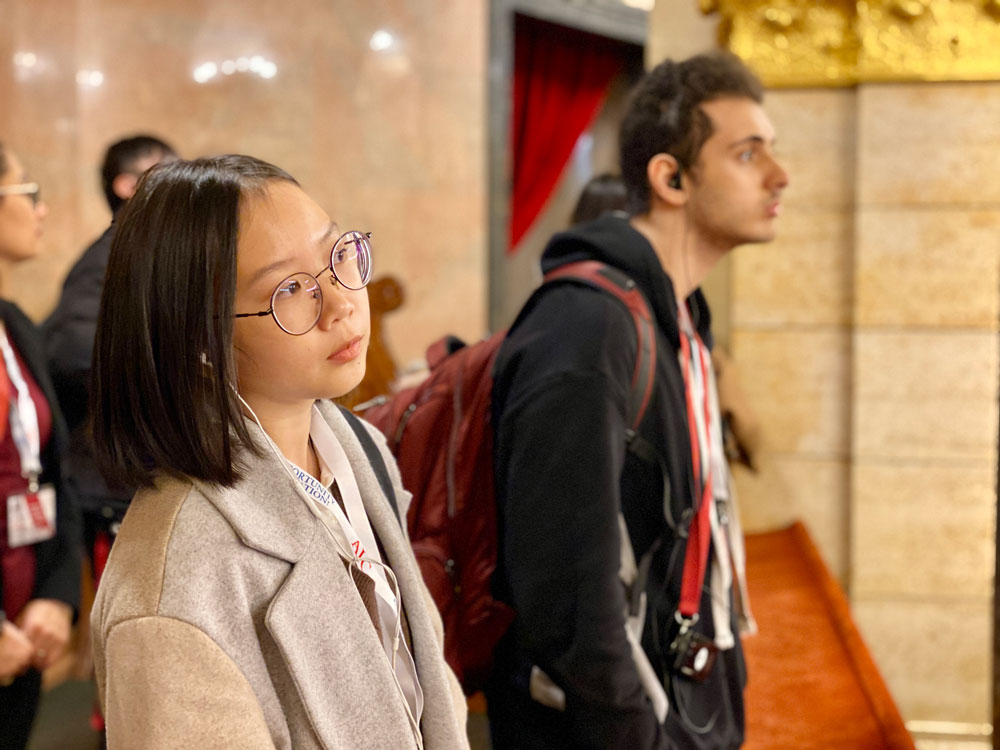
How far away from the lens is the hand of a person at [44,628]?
2.73m

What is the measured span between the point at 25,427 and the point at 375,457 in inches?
66.1

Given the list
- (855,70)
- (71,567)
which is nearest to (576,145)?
(855,70)

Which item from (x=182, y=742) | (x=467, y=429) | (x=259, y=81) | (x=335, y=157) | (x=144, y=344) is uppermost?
(x=259, y=81)

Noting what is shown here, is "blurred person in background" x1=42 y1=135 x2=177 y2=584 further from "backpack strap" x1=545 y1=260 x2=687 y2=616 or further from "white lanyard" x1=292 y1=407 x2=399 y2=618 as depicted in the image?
"white lanyard" x1=292 y1=407 x2=399 y2=618

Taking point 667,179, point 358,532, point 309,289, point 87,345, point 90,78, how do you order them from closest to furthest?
point 309,289, point 358,532, point 667,179, point 87,345, point 90,78

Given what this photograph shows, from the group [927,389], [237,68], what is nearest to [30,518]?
[927,389]

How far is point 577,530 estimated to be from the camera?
6.01 ft

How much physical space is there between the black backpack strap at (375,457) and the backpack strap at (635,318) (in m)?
0.65

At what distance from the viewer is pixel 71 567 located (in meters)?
2.87

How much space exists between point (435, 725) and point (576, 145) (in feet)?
28.8

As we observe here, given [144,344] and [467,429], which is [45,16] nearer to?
[467,429]

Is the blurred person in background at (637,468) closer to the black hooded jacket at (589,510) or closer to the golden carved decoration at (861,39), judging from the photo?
the black hooded jacket at (589,510)

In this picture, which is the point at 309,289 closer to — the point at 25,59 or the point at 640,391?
the point at 640,391

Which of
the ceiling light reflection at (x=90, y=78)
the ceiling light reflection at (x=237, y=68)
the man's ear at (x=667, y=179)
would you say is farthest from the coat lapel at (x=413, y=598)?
the ceiling light reflection at (x=237, y=68)
